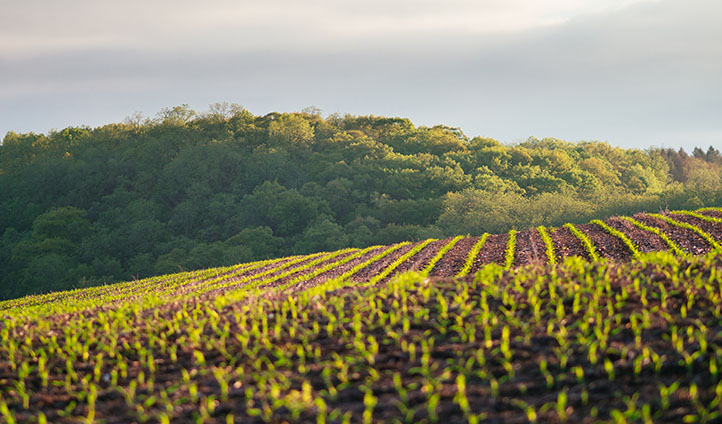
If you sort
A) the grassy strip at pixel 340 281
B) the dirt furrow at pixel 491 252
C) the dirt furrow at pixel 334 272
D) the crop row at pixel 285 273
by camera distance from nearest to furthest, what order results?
the grassy strip at pixel 340 281, the dirt furrow at pixel 334 272, the crop row at pixel 285 273, the dirt furrow at pixel 491 252

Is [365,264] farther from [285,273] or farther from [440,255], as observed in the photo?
[285,273]

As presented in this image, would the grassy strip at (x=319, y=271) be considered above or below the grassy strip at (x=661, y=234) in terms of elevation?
below

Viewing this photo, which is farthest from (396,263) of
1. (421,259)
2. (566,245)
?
(566,245)

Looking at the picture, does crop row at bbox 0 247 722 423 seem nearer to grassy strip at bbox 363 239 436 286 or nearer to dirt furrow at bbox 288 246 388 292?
grassy strip at bbox 363 239 436 286

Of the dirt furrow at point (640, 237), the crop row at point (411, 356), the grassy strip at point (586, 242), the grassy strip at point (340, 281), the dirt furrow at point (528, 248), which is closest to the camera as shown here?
the crop row at point (411, 356)

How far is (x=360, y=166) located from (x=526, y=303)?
52667 millimetres

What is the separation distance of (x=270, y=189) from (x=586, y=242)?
127 feet

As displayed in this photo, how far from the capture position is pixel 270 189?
53.3 m

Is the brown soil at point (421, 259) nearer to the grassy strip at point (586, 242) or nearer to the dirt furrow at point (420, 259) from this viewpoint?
the dirt furrow at point (420, 259)

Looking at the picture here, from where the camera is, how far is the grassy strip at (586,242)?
15738 millimetres

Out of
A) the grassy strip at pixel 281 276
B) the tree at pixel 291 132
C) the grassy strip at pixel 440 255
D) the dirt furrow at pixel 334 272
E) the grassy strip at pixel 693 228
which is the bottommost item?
the grassy strip at pixel 281 276

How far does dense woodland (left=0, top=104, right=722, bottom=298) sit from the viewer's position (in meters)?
44.7

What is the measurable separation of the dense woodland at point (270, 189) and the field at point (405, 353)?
3384 cm

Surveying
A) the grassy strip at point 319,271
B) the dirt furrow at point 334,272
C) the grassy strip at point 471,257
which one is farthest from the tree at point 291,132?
the grassy strip at point 471,257
